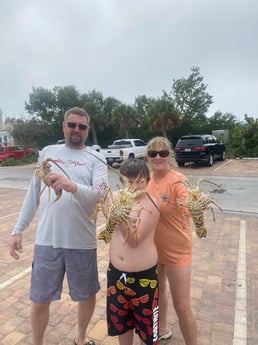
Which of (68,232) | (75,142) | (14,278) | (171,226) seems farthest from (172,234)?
(14,278)

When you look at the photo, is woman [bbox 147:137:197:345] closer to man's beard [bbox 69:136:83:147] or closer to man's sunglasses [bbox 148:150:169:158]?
man's sunglasses [bbox 148:150:169:158]

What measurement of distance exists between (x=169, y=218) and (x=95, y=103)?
95.4 feet

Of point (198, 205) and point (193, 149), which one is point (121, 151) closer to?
point (193, 149)

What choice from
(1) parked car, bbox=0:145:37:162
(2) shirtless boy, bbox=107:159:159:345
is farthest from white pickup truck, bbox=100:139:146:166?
(2) shirtless boy, bbox=107:159:159:345

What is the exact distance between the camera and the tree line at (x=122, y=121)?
81.2ft

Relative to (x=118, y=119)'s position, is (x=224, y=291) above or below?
below

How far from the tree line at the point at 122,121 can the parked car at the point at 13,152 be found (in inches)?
26.9

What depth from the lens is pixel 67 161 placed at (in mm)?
2400

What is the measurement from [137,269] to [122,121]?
85.1 feet

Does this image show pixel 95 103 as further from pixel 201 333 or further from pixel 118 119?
pixel 201 333

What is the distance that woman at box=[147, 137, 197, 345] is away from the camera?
87.8 inches

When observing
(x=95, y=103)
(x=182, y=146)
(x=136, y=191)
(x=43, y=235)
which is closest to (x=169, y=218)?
(x=136, y=191)

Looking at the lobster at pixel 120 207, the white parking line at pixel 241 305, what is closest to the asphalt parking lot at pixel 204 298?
the white parking line at pixel 241 305

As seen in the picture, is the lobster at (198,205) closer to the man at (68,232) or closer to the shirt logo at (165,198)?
the shirt logo at (165,198)
